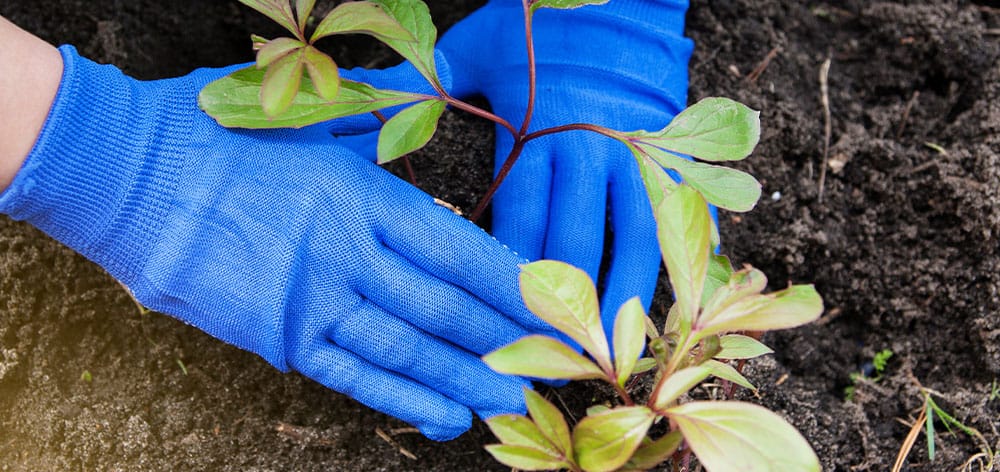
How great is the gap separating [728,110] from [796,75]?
3.11 ft

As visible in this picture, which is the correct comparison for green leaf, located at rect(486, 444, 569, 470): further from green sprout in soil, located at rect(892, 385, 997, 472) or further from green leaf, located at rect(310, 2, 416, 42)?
green sprout in soil, located at rect(892, 385, 997, 472)

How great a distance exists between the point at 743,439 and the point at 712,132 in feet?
1.72

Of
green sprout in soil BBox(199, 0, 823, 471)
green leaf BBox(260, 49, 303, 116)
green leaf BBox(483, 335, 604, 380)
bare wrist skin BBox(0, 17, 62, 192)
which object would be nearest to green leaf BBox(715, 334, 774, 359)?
green sprout in soil BBox(199, 0, 823, 471)

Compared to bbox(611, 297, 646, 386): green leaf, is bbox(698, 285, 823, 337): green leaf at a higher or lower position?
higher

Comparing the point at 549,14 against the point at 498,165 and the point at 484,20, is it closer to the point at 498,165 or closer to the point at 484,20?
the point at 484,20

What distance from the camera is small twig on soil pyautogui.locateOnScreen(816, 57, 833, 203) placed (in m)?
1.89

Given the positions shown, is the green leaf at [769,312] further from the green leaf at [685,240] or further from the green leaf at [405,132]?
the green leaf at [405,132]

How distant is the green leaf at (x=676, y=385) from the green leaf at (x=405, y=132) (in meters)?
0.52

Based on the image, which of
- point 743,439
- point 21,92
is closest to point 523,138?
point 743,439

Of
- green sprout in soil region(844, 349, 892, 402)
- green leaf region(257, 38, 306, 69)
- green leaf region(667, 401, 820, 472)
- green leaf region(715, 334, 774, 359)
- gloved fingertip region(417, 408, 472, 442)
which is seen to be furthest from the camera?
green sprout in soil region(844, 349, 892, 402)

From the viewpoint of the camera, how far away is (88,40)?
1840 mm

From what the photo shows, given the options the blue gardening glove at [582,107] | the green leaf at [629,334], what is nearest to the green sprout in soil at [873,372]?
the blue gardening glove at [582,107]

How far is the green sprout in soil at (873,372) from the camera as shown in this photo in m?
1.71

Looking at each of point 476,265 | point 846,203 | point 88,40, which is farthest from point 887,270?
point 88,40
